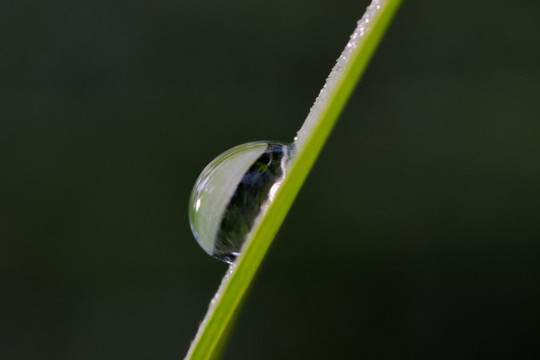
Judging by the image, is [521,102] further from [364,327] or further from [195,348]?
[195,348]

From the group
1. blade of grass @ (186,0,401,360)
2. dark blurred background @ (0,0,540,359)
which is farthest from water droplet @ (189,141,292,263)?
dark blurred background @ (0,0,540,359)

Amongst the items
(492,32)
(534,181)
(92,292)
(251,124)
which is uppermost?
(492,32)

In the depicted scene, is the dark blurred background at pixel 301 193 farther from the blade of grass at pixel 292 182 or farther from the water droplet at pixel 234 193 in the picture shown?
the blade of grass at pixel 292 182

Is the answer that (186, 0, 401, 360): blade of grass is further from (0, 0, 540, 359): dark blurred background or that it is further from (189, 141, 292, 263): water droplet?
(0, 0, 540, 359): dark blurred background

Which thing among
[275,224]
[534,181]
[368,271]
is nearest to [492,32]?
[534,181]

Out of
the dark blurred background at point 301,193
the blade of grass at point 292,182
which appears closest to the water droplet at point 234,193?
the blade of grass at point 292,182

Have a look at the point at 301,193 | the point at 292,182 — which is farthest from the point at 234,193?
the point at 301,193
